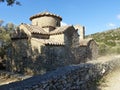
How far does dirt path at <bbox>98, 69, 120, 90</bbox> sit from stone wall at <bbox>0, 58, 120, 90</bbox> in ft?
1.40

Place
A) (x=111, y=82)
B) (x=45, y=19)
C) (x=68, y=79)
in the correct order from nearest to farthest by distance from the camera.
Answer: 1. (x=68, y=79)
2. (x=111, y=82)
3. (x=45, y=19)

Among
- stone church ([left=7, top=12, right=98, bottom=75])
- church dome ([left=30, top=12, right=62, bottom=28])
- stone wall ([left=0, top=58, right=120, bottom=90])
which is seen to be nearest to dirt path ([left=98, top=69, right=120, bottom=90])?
stone wall ([left=0, top=58, right=120, bottom=90])

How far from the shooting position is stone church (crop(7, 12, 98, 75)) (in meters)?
24.3

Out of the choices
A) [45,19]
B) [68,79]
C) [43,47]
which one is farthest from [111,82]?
[45,19]

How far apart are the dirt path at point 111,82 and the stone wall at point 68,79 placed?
0.43 meters

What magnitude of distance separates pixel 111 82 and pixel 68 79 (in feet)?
19.3

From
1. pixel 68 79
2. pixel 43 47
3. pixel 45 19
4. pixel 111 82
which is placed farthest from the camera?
pixel 45 19

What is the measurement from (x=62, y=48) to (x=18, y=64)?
5875 mm

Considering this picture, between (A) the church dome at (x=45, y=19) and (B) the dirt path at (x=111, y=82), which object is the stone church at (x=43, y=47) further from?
(B) the dirt path at (x=111, y=82)

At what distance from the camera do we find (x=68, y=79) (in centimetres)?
1023

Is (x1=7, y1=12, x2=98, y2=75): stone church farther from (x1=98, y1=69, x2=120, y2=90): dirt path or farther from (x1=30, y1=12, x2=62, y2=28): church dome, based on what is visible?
(x1=98, y1=69, x2=120, y2=90): dirt path

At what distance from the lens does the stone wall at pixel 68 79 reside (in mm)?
7752

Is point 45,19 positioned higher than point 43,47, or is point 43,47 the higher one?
point 45,19

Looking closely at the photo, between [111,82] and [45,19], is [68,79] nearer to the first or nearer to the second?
[111,82]
